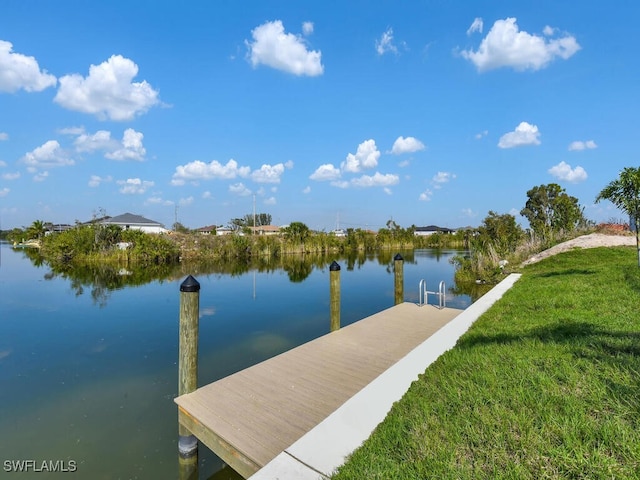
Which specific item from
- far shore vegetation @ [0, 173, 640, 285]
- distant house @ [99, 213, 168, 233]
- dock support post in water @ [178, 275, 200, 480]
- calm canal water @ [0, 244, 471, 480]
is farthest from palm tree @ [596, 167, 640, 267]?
distant house @ [99, 213, 168, 233]

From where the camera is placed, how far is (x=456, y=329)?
518 centimetres

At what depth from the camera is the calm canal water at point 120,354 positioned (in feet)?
13.0

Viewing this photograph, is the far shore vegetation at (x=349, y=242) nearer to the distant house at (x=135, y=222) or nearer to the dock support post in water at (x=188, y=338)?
the dock support post in water at (x=188, y=338)

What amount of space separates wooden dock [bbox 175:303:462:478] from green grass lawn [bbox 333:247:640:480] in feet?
4.03

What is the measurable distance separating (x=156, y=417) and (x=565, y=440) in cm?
482

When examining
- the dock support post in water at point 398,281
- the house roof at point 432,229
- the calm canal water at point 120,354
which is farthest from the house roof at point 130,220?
the house roof at point 432,229

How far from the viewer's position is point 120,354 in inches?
277

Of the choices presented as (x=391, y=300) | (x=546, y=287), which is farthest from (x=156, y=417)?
(x=391, y=300)

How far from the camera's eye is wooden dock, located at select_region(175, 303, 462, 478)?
3.20 metres

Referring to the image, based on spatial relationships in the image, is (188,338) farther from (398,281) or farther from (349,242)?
(349,242)

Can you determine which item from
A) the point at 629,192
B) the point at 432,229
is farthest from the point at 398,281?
the point at 432,229

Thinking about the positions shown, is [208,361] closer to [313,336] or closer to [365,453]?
[313,336]

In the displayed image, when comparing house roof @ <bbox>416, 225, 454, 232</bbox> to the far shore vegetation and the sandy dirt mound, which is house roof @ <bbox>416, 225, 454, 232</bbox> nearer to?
the far shore vegetation

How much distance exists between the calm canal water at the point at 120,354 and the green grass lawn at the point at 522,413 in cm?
265
